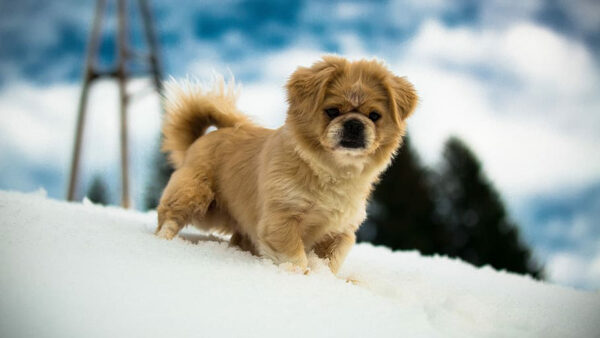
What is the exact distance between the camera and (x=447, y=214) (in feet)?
65.0

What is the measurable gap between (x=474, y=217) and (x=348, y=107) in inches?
733

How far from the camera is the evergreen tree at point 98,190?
105ft

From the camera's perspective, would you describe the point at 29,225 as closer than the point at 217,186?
Yes

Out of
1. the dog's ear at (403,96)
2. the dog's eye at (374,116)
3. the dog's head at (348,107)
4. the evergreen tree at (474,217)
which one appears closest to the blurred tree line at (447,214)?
the evergreen tree at (474,217)

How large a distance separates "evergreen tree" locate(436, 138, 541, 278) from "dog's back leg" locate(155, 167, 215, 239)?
53.2 ft

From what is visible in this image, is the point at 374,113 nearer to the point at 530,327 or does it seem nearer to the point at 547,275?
the point at 530,327

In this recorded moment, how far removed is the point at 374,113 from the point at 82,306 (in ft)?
7.42

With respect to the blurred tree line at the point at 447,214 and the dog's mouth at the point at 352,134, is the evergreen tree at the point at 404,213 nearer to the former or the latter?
the blurred tree line at the point at 447,214

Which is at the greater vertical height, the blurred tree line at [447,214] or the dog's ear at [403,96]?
the blurred tree line at [447,214]

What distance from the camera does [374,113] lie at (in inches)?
130

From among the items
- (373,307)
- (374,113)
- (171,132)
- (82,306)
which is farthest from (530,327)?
(171,132)

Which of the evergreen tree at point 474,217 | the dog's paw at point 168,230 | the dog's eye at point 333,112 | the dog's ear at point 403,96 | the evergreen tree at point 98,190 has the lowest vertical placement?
the dog's paw at point 168,230

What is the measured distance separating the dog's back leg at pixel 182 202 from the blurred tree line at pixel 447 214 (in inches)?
521

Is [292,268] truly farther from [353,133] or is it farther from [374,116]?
[374,116]
